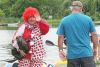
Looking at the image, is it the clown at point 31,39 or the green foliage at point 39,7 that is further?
the green foliage at point 39,7

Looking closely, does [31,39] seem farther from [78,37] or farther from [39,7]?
[39,7]

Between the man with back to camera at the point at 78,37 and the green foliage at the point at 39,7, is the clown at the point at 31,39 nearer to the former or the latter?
the man with back to camera at the point at 78,37

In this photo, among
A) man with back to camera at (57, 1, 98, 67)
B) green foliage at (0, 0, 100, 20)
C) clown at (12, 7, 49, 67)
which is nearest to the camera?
man with back to camera at (57, 1, 98, 67)

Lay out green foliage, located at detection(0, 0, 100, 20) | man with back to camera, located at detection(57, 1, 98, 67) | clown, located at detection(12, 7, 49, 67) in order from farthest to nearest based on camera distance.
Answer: green foliage, located at detection(0, 0, 100, 20)
clown, located at detection(12, 7, 49, 67)
man with back to camera, located at detection(57, 1, 98, 67)

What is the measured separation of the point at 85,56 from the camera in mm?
6562

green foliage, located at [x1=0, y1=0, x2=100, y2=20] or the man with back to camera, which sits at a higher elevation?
the man with back to camera

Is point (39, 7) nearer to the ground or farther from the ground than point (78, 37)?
nearer to the ground

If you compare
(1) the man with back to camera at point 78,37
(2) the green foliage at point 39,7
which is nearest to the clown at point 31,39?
(1) the man with back to camera at point 78,37

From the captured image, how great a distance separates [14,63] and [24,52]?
0.72m

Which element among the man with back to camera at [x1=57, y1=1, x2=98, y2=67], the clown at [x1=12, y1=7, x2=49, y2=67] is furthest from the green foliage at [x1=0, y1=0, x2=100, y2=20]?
the man with back to camera at [x1=57, y1=1, x2=98, y2=67]

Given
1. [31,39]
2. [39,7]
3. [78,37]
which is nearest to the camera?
[78,37]

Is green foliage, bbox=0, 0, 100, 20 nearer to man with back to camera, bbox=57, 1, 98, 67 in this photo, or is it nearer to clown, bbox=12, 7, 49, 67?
clown, bbox=12, 7, 49, 67

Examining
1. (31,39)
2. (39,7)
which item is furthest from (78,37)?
(39,7)

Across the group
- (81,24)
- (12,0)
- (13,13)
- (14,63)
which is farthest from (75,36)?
(12,0)
